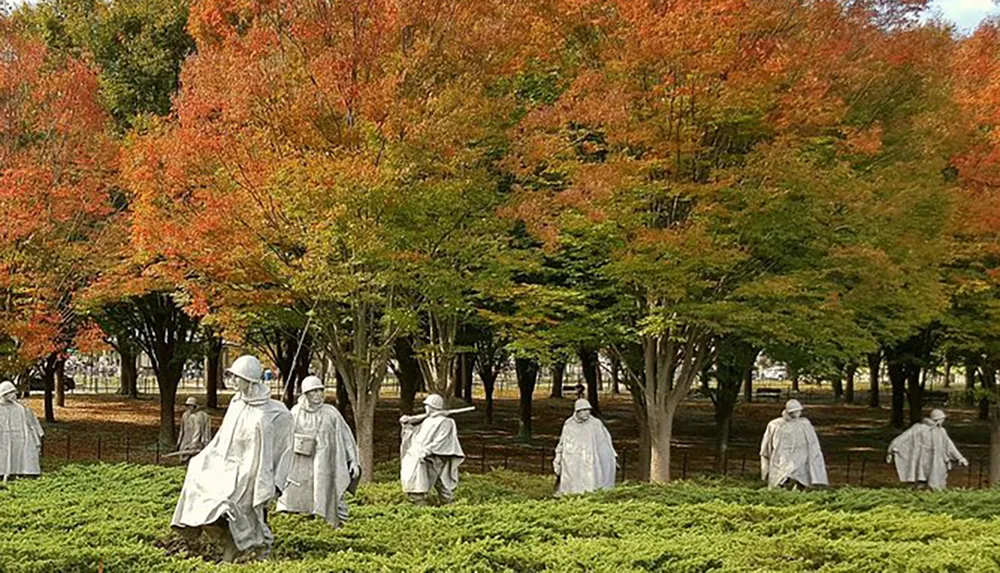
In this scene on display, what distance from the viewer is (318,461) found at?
34.6 feet

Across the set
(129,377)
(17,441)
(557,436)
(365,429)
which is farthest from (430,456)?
(129,377)

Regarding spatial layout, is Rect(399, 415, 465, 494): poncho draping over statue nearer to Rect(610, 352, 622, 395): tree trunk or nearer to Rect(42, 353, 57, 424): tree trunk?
Rect(610, 352, 622, 395): tree trunk

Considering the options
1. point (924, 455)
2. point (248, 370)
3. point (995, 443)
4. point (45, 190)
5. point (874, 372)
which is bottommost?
point (995, 443)

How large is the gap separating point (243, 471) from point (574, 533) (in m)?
3.15

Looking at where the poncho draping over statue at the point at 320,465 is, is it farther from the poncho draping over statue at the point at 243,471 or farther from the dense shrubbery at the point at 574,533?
the poncho draping over statue at the point at 243,471

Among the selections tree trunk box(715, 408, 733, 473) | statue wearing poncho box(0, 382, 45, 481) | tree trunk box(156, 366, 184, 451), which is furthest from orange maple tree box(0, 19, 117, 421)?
tree trunk box(715, 408, 733, 473)

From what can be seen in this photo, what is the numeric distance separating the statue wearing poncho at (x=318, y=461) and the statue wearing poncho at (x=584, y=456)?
3.81 meters

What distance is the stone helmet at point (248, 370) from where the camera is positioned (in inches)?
311

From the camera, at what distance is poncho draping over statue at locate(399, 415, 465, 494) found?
41.0 feet

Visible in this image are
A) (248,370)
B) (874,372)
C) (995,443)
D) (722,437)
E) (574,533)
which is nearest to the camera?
(248,370)

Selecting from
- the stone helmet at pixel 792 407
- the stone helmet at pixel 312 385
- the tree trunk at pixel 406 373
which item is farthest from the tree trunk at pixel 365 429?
the tree trunk at pixel 406 373

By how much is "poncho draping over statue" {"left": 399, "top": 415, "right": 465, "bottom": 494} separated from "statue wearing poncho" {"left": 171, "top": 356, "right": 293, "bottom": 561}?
4542 millimetres

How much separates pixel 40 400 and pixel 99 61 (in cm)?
1869

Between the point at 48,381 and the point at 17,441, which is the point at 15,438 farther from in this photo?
the point at 48,381
